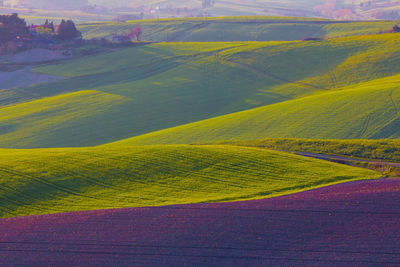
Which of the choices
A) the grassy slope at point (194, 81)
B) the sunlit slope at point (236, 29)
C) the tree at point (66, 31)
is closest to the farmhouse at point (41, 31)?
the tree at point (66, 31)

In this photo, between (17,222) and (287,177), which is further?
(287,177)

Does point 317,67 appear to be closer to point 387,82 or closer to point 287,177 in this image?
point 387,82

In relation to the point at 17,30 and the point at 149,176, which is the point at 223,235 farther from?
the point at 17,30

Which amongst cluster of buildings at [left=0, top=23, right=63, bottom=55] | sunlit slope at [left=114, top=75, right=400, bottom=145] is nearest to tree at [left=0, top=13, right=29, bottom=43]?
cluster of buildings at [left=0, top=23, right=63, bottom=55]

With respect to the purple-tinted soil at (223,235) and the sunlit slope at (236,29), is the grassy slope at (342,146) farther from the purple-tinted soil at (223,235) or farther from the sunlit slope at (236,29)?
the sunlit slope at (236,29)

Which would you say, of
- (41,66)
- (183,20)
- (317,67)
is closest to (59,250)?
(317,67)

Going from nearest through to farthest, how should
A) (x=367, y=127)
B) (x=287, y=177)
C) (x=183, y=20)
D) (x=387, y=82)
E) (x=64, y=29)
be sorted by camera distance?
(x=287, y=177), (x=367, y=127), (x=387, y=82), (x=64, y=29), (x=183, y=20)

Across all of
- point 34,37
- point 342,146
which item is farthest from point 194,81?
point 34,37
